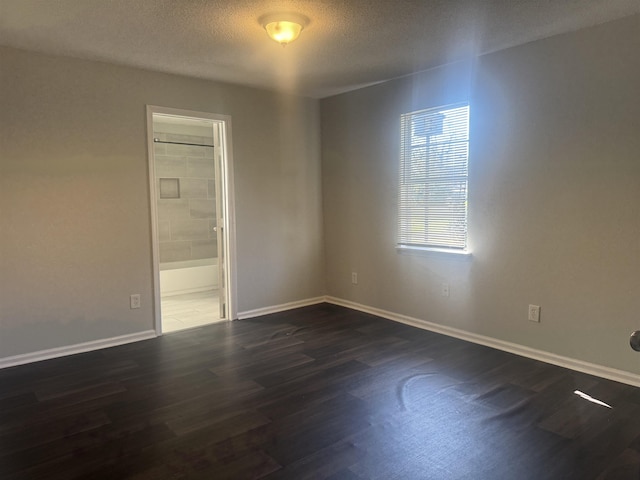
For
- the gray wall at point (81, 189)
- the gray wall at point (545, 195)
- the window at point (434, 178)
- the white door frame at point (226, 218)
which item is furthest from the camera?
the white door frame at point (226, 218)

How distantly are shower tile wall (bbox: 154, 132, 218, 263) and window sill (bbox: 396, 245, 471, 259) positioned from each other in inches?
131

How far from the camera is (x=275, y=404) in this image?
2.79 meters

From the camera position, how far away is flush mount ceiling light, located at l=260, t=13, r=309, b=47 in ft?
9.09

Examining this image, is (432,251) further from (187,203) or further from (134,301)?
(187,203)

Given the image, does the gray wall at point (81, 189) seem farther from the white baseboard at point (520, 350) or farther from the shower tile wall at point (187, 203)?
the shower tile wall at point (187, 203)

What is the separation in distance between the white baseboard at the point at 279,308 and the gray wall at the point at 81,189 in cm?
18

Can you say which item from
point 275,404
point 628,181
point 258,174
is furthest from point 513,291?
point 258,174

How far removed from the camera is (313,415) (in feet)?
8.68

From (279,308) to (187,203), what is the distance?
8.09 feet

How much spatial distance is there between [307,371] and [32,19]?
2900 mm

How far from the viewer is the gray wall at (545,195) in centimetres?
300

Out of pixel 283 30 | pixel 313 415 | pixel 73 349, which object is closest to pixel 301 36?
pixel 283 30

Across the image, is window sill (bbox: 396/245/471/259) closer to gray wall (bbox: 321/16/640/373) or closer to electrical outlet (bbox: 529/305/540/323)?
gray wall (bbox: 321/16/640/373)

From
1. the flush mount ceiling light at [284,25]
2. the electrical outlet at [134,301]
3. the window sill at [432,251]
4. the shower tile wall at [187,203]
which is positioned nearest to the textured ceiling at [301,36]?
the flush mount ceiling light at [284,25]
